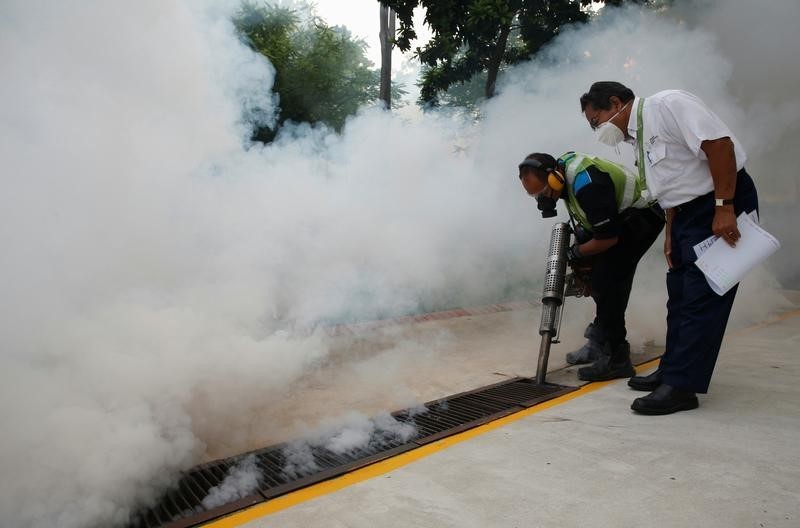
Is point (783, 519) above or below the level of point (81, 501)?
above

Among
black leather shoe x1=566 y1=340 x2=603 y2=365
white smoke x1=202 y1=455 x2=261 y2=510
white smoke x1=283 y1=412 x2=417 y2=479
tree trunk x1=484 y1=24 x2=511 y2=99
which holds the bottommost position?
white smoke x1=202 y1=455 x2=261 y2=510

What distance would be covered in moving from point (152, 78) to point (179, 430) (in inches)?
73.8

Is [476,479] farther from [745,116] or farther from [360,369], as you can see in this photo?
[745,116]

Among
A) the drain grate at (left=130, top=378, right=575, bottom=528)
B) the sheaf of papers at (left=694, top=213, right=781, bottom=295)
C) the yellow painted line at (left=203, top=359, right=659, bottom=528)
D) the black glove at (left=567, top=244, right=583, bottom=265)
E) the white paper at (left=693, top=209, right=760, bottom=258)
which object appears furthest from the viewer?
the black glove at (left=567, top=244, right=583, bottom=265)

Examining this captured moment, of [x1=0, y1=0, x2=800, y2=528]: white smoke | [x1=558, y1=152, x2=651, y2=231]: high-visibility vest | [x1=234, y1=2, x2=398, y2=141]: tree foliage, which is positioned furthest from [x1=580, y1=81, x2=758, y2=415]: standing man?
[x1=234, y1=2, x2=398, y2=141]: tree foliage

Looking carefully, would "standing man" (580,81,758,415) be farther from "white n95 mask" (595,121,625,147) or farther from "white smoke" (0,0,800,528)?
"white smoke" (0,0,800,528)

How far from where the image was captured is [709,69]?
531 centimetres

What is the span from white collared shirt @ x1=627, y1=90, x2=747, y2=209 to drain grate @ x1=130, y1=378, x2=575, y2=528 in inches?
48.9

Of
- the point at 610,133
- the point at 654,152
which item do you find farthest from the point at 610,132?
the point at 654,152

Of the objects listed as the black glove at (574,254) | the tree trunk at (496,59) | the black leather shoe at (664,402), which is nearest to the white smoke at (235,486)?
the black leather shoe at (664,402)

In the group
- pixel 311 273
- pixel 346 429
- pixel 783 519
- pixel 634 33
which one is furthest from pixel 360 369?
pixel 634 33

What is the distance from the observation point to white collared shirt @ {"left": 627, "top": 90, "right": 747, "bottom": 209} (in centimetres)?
233

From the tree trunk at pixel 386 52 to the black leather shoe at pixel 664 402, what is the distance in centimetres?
588

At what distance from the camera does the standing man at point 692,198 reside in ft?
7.63
